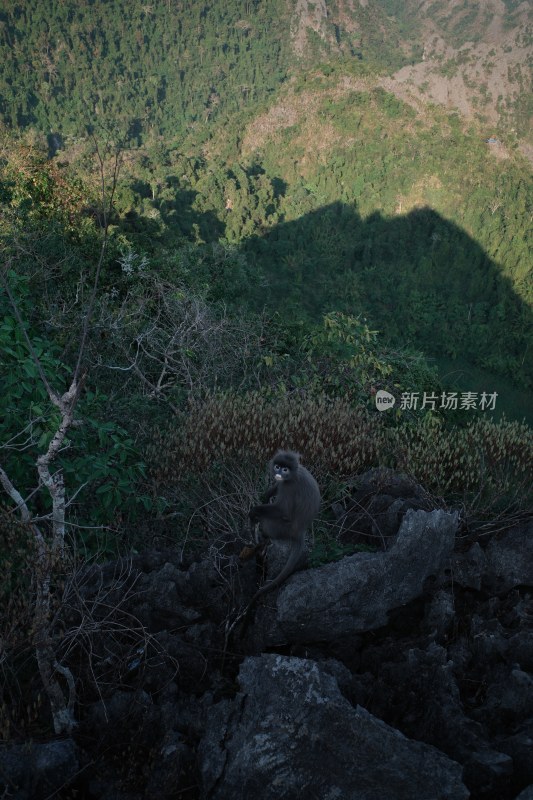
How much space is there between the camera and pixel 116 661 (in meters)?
3.50

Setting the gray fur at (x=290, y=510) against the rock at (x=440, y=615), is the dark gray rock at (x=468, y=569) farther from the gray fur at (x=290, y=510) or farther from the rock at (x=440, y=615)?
the gray fur at (x=290, y=510)

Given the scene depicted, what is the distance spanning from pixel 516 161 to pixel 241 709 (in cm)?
2385

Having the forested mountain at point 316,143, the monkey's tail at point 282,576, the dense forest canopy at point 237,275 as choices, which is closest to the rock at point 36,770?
the dense forest canopy at point 237,275

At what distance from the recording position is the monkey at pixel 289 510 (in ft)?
12.2

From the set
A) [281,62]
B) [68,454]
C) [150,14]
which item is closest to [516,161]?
[281,62]

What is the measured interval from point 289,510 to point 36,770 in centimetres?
174

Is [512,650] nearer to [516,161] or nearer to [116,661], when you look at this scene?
[116,661]

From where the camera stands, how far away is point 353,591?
3.67 meters

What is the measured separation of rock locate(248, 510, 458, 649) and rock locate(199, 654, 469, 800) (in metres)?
0.64

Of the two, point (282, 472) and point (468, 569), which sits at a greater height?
point (282, 472)

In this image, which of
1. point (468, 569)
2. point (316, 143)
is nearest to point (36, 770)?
point (468, 569)

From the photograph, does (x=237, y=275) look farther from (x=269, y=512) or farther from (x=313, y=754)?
(x=313, y=754)

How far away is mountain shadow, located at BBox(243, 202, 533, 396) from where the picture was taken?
1698 cm

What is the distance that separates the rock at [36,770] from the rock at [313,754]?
1.95 ft
